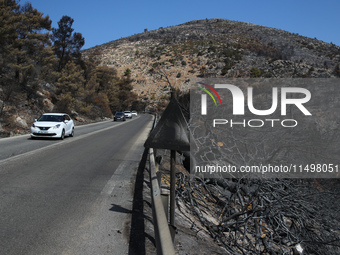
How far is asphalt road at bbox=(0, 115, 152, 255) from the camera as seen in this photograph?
4.35 m

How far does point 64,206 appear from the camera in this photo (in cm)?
609

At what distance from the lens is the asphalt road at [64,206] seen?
4.35 meters

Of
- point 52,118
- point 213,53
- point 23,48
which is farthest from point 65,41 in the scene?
point 213,53

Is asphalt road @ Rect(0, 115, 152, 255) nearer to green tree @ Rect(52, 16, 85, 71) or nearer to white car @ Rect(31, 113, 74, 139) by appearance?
white car @ Rect(31, 113, 74, 139)

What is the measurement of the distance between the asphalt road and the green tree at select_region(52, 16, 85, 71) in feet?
147

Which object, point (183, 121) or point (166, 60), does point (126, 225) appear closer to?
point (183, 121)

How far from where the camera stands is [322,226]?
26.5 feet

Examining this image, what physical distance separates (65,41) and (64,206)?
169ft

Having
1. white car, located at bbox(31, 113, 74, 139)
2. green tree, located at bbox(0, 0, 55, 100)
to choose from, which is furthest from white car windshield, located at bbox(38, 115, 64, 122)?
green tree, located at bbox(0, 0, 55, 100)

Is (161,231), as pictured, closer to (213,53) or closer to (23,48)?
(23,48)

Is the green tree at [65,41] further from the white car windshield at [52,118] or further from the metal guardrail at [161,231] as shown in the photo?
the metal guardrail at [161,231]

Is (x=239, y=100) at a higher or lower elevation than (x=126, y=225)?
higher

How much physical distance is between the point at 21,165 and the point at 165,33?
131 metres

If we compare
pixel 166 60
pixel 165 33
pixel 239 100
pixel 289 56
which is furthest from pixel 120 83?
pixel 239 100
